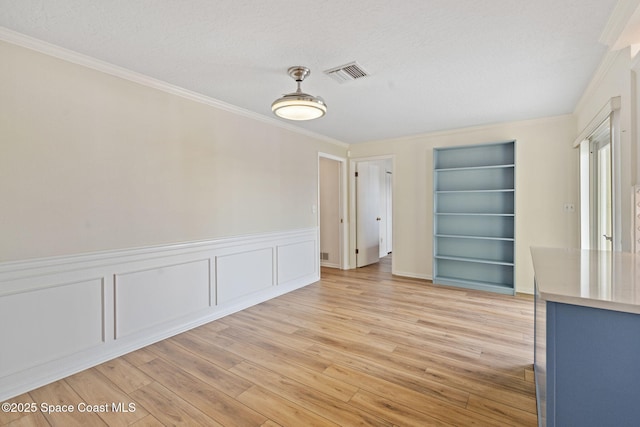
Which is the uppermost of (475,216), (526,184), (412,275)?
(526,184)

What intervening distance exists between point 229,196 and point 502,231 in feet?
12.5

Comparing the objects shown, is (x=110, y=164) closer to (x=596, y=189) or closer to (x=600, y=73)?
(x=600, y=73)

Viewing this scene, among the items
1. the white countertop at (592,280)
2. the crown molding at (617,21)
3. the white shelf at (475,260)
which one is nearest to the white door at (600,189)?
the white shelf at (475,260)

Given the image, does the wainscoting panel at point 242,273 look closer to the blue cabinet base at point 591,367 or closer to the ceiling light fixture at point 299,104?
the ceiling light fixture at point 299,104

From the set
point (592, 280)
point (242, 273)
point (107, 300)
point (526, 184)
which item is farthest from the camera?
point (526, 184)

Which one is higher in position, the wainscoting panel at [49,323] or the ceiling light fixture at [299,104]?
the ceiling light fixture at [299,104]

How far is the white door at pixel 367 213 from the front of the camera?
5.87 meters

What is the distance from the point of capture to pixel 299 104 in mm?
2428

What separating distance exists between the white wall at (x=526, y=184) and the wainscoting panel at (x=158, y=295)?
11.2ft

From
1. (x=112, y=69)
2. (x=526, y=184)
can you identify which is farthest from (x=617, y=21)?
(x=112, y=69)

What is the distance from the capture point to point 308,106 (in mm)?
2467

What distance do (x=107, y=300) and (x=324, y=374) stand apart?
1827 mm

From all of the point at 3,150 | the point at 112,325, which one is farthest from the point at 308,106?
the point at 112,325

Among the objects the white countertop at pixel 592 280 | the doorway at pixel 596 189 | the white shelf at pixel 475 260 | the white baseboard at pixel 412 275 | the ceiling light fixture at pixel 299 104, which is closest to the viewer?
the white countertop at pixel 592 280
